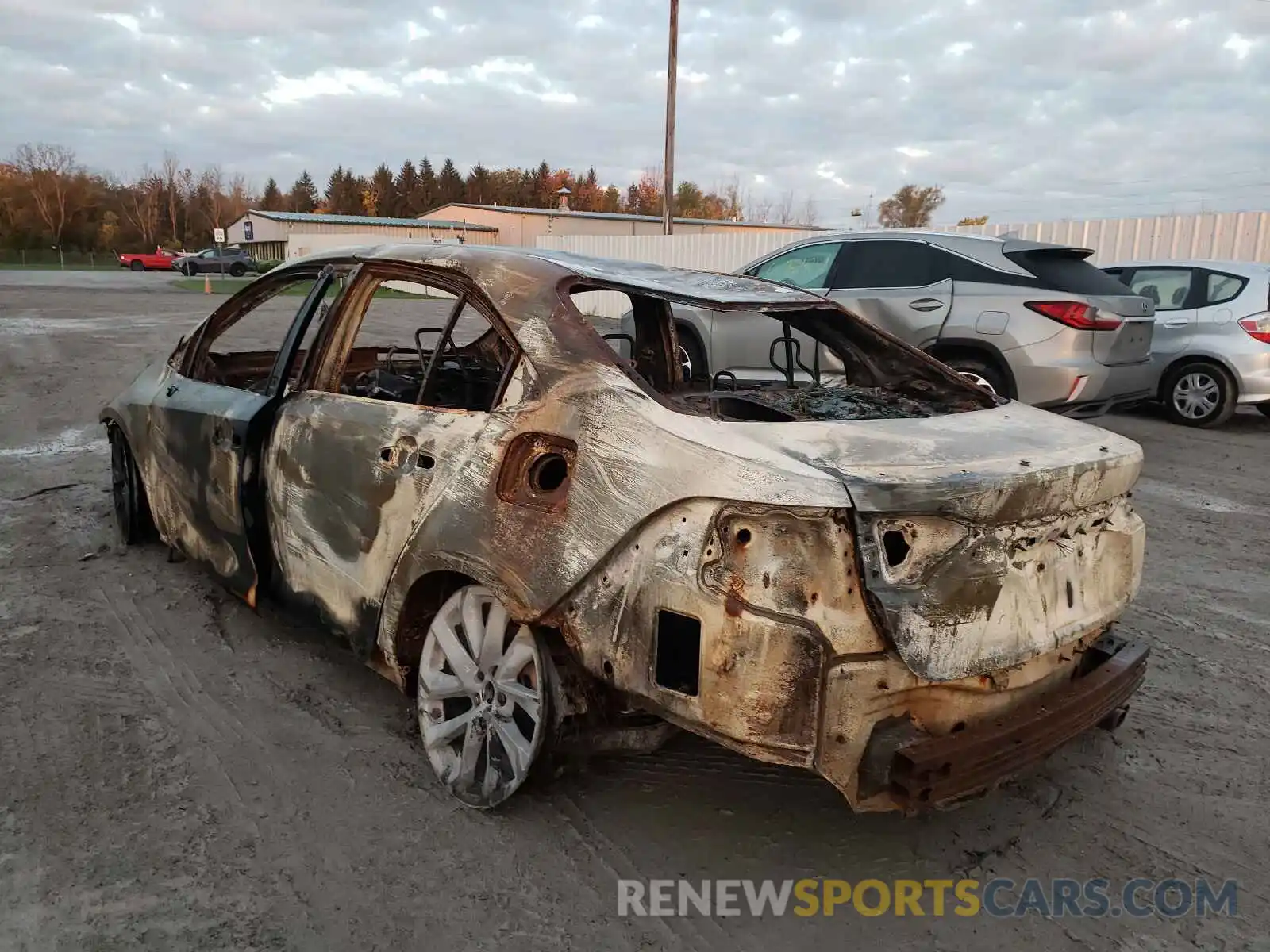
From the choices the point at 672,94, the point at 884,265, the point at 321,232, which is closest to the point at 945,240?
the point at 884,265

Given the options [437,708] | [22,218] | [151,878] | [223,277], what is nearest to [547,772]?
[437,708]

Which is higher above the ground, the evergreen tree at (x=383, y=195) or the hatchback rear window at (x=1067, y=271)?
the evergreen tree at (x=383, y=195)

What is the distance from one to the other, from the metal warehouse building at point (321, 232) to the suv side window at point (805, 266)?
28.0 metres

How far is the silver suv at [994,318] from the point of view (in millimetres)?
7121

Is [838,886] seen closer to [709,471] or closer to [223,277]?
[709,471]

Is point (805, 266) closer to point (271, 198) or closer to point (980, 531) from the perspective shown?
point (980, 531)

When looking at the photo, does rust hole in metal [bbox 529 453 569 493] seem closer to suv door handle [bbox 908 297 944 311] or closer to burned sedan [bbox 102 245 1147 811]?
burned sedan [bbox 102 245 1147 811]

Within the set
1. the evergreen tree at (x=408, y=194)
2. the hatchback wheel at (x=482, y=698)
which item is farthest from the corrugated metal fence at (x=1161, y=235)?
the evergreen tree at (x=408, y=194)

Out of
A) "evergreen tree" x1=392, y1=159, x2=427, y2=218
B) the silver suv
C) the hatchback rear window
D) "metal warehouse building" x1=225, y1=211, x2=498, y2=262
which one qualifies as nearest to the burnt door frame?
the silver suv

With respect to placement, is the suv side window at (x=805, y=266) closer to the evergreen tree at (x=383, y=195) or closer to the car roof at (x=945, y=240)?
the car roof at (x=945, y=240)

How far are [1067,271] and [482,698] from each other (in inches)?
252

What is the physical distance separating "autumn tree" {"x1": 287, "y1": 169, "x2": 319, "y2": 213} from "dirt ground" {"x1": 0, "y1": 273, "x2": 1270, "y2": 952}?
318 ft

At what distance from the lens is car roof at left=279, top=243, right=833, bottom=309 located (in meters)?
2.99

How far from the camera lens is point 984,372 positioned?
24.3 ft
